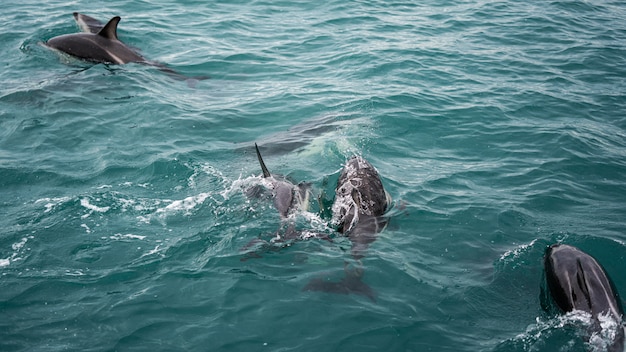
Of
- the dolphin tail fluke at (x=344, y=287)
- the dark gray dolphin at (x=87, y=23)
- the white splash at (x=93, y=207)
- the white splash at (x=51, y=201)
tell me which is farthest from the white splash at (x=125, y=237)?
the dark gray dolphin at (x=87, y=23)

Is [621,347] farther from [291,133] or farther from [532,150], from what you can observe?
[291,133]

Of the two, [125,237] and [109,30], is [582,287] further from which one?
[109,30]

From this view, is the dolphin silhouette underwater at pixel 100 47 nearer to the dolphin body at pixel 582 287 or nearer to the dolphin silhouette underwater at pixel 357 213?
the dolphin silhouette underwater at pixel 357 213

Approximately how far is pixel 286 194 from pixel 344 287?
2316 mm

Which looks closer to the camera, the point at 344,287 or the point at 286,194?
the point at 344,287

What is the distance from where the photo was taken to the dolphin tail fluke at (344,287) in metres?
7.38

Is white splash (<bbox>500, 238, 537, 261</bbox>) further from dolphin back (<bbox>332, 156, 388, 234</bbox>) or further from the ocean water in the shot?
dolphin back (<bbox>332, 156, 388, 234</bbox>)

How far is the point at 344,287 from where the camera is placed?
7465 millimetres

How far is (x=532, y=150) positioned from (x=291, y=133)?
5127 millimetres

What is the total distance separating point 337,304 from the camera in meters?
7.16

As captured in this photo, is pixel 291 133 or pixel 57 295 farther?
pixel 291 133

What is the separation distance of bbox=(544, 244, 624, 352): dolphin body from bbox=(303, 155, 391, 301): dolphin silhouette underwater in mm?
2414

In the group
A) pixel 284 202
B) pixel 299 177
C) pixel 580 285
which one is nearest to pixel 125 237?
pixel 284 202

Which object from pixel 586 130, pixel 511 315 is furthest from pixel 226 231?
pixel 586 130
